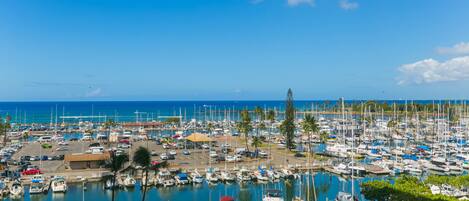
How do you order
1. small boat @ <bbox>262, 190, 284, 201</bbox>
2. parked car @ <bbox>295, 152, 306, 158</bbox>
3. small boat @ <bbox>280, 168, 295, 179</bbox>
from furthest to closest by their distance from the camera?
1. parked car @ <bbox>295, 152, 306, 158</bbox>
2. small boat @ <bbox>280, 168, 295, 179</bbox>
3. small boat @ <bbox>262, 190, 284, 201</bbox>

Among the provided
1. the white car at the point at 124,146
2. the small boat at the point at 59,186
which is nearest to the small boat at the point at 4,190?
the small boat at the point at 59,186

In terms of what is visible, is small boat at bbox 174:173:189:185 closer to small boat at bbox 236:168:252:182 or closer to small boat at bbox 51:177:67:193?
small boat at bbox 236:168:252:182

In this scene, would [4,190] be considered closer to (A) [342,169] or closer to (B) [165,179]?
(B) [165,179]

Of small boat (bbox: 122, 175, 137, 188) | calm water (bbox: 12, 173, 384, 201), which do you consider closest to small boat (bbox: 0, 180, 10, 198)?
calm water (bbox: 12, 173, 384, 201)

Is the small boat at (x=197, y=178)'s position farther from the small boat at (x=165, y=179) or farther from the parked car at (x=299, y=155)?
the parked car at (x=299, y=155)

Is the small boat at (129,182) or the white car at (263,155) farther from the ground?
the white car at (263,155)

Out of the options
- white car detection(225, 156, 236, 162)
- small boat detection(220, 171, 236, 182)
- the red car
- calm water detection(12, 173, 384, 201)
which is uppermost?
white car detection(225, 156, 236, 162)

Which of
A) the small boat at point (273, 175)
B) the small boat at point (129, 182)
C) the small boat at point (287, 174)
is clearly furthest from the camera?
the small boat at point (287, 174)

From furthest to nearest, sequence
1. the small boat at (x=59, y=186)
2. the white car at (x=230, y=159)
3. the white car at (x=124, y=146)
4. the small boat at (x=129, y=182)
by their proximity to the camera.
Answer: the white car at (x=124, y=146) < the white car at (x=230, y=159) < the small boat at (x=129, y=182) < the small boat at (x=59, y=186)

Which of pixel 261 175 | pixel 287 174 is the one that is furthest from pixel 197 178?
pixel 287 174

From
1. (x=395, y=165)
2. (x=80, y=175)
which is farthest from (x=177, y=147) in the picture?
(x=395, y=165)
